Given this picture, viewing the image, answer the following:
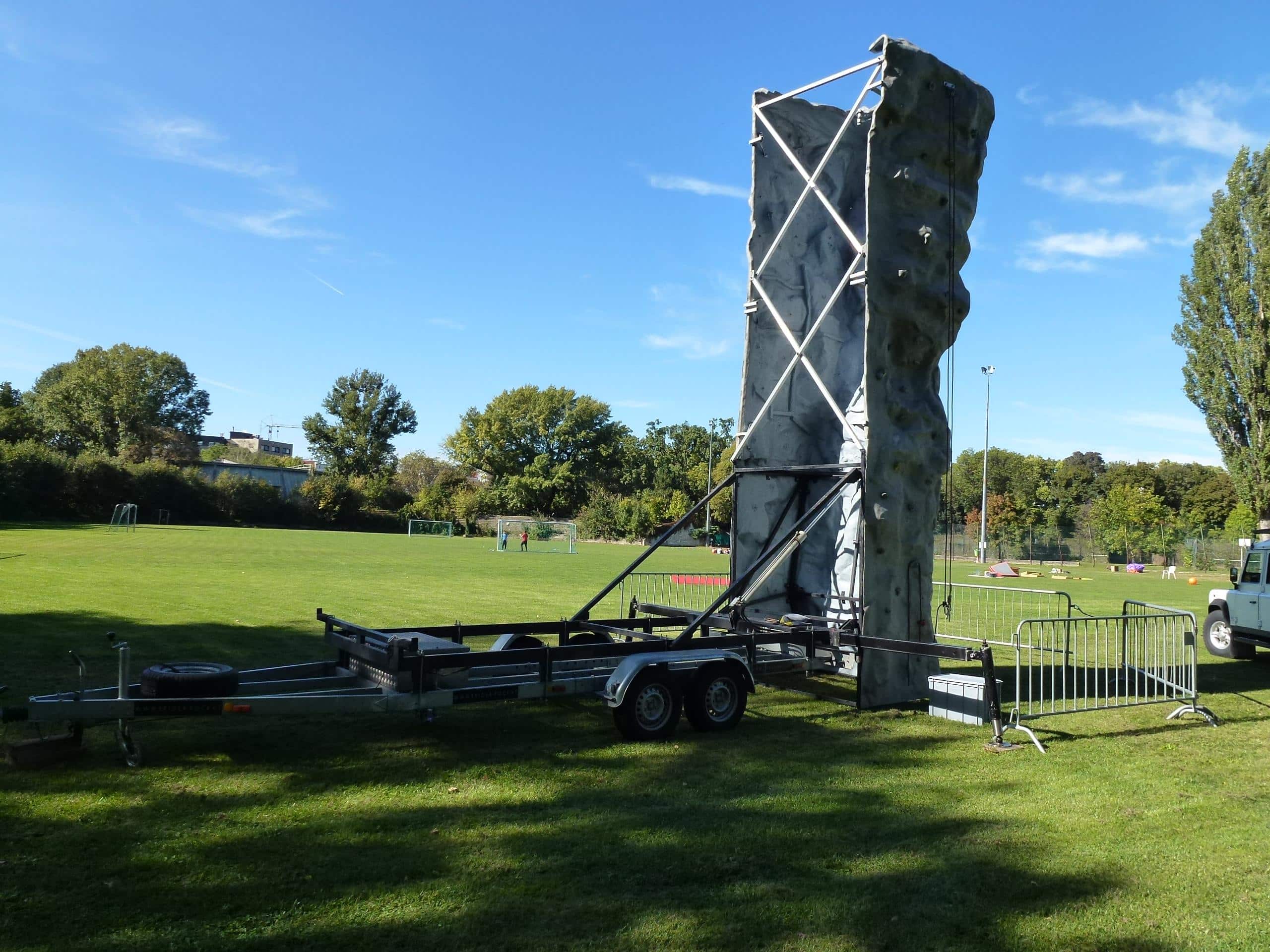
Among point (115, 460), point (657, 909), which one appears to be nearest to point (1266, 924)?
point (657, 909)

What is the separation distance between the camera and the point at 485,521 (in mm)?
89688

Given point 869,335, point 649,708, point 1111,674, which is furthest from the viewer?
point 1111,674

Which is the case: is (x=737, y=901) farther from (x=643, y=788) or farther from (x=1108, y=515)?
(x=1108, y=515)

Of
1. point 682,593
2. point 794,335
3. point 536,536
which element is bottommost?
point 536,536

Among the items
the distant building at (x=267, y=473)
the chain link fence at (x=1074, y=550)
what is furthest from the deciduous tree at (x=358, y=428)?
the chain link fence at (x=1074, y=550)

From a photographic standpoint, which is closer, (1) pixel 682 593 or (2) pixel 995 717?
(2) pixel 995 717

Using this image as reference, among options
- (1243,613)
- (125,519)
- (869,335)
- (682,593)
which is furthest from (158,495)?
(1243,613)

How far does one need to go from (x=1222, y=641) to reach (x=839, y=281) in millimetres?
10384

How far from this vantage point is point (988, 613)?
20.6 m

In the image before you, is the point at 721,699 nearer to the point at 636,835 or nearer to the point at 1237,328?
the point at 636,835

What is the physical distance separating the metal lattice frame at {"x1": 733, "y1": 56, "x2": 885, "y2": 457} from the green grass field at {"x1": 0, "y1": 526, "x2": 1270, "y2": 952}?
3613 millimetres

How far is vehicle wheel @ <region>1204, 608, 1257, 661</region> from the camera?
1566 centimetres

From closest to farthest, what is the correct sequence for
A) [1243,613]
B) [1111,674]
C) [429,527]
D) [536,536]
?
[1111,674] < [1243,613] < [536,536] < [429,527]

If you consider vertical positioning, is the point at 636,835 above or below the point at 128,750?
below
